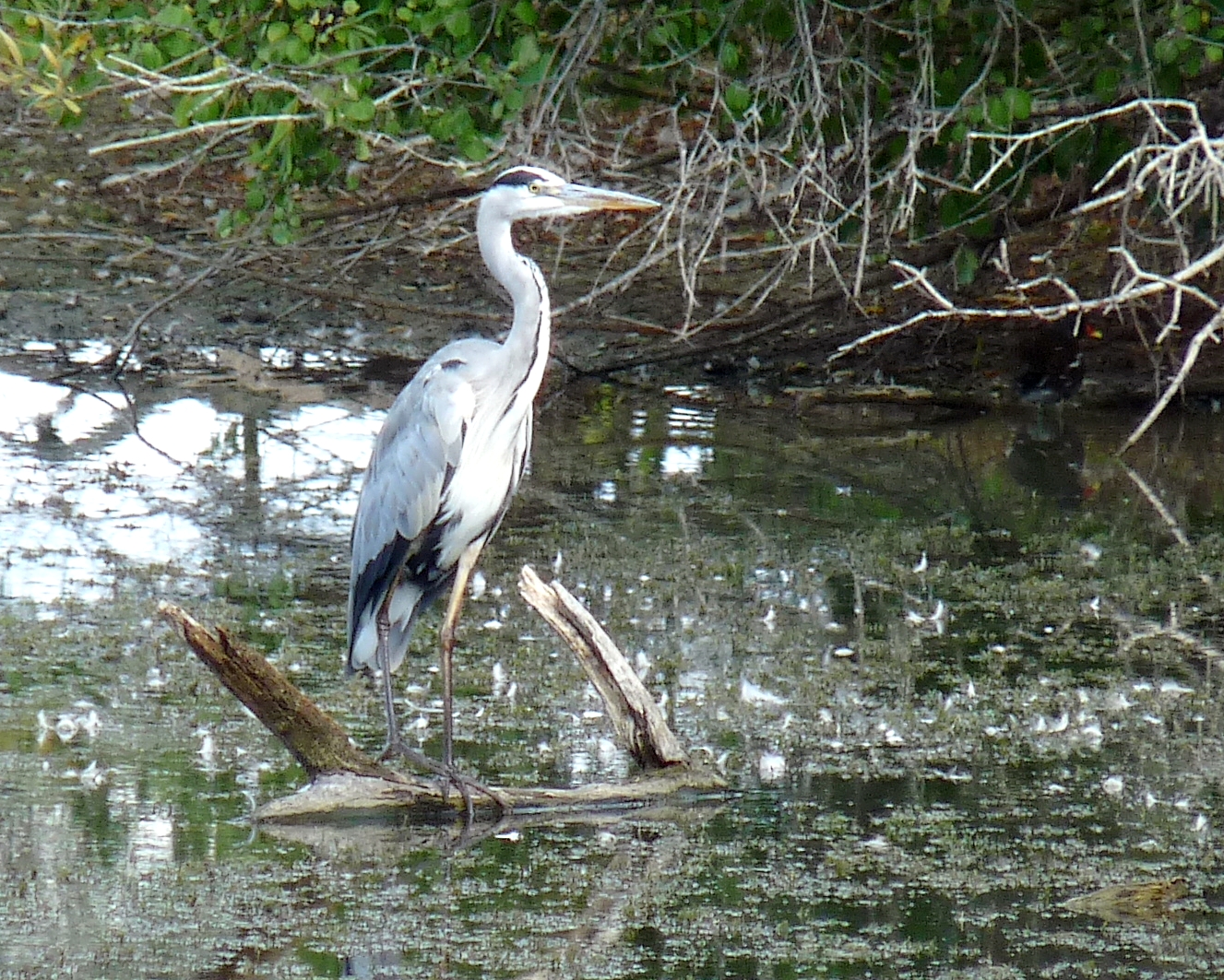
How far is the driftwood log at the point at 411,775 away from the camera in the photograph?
4.41 meters

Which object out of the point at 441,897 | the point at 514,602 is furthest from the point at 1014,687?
the point at 441,897

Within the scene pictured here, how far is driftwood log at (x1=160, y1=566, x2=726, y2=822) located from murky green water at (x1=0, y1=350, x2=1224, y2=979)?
0.07 m

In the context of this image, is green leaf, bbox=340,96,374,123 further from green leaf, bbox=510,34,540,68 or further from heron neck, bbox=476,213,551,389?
heron neck, bbox=476,213,551,389

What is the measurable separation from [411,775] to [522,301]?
1.25 meters

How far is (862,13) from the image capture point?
7516mm

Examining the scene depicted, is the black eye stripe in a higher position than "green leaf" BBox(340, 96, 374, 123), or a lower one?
lower

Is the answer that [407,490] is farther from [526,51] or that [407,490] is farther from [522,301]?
[526,51]

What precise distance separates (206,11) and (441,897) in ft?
13.6

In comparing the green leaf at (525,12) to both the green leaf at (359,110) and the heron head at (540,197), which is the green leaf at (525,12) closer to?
the green leaf at (359,110)

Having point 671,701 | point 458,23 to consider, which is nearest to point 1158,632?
point 671,701

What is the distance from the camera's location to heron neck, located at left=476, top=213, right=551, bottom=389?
5043mm

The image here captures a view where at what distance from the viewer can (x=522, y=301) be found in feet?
16.7

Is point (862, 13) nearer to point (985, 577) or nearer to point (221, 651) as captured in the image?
point (985, 577)

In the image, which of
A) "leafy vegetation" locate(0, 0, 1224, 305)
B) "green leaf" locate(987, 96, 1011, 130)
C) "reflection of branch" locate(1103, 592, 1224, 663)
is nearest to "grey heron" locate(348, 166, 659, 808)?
"leafy vegetation" locate(0, 0, 1224, 305)
